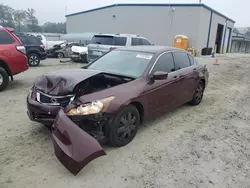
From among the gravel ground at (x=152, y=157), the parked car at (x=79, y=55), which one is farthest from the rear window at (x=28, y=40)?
the gravel ground at (x=152, y=157)

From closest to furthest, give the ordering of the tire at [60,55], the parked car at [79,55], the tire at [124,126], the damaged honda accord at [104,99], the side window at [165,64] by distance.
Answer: the damaged honda accord at [104,99] < the tire at [124,126] < the side window at [165,64] < the parked car at [79,55] < the tire at [60,55]

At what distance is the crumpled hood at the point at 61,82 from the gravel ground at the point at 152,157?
0.86 m

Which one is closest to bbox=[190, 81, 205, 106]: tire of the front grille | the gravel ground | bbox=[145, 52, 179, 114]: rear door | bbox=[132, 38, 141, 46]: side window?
the gravel ground

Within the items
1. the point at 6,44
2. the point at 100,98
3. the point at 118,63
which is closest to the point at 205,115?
the point at 118,63

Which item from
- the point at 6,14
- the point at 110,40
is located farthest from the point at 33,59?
the point at 6,14

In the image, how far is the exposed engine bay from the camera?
3.50 meters

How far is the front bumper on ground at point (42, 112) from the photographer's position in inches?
132

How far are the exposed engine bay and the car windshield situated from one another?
19 cm

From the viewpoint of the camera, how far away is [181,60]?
200 inches

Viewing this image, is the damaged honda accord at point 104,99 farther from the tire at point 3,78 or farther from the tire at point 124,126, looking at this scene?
the tire at point 3,78

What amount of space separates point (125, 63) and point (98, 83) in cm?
85

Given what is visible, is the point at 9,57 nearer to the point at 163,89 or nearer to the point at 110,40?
the point at 163,89

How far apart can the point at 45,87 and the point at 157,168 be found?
86.0 inches

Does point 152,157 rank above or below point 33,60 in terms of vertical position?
below
